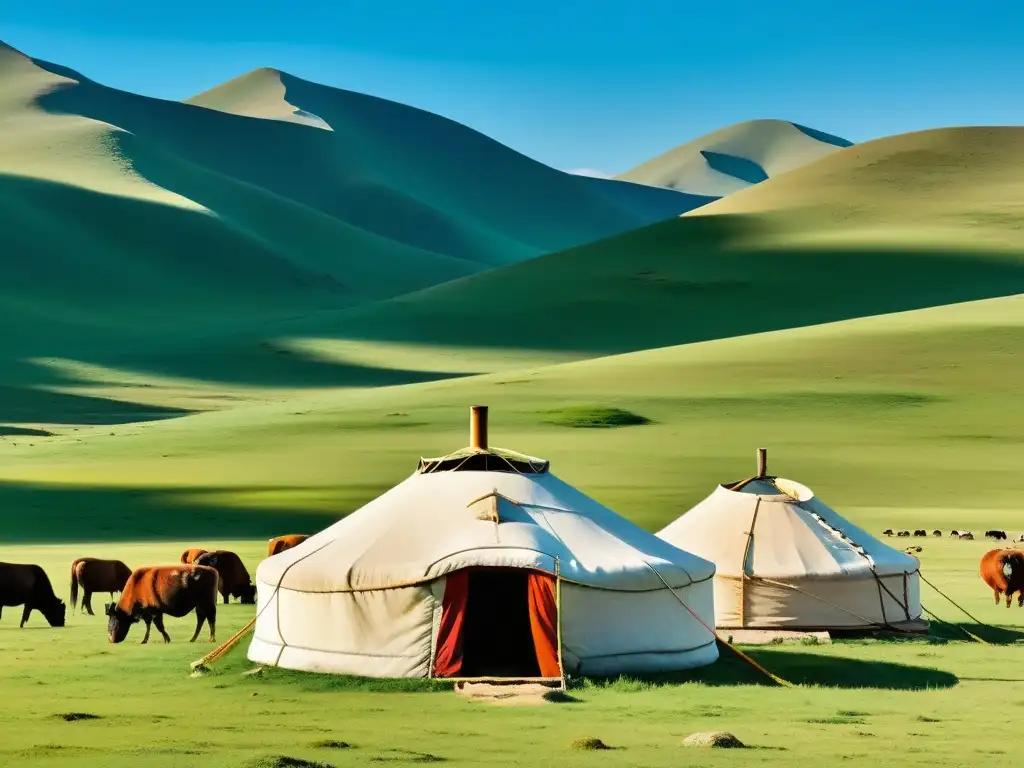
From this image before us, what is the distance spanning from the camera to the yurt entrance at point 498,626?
17031 mm

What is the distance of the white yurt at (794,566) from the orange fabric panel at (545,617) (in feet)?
14.6

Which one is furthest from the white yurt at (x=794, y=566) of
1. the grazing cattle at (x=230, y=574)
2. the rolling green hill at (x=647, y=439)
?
the rolling green hill at (x=647, y=439)

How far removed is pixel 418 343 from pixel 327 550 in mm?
82894

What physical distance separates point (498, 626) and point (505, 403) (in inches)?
1715

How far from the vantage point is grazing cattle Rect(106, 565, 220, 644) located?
19.4m

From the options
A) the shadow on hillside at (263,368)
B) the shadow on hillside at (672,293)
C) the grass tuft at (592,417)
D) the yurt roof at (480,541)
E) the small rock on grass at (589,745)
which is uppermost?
the shadow on hillside at (672,293)

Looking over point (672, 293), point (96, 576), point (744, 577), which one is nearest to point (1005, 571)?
point (744, 577)

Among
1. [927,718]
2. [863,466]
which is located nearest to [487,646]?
[927,718]

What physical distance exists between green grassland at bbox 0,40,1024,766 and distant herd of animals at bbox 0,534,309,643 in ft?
1.31

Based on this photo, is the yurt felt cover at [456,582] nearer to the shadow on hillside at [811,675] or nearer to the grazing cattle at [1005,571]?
the shadow on hillside at [811,675]

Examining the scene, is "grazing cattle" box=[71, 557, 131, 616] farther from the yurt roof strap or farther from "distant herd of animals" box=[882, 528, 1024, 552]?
"distant herd of animals" box=[882, 528, 1024, 552]

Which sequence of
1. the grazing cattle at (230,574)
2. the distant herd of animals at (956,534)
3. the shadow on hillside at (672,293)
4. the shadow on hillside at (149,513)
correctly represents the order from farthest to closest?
the shadow on hillside at (672,293), the shadow on hillside at (149,513), the distant herd of animals at (956,534), the grazing cattle at (230,574)

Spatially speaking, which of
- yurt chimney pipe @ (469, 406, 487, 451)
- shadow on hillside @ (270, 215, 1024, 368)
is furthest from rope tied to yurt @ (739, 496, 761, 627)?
shadow on hillside @ (270, 215, 1024, 368)

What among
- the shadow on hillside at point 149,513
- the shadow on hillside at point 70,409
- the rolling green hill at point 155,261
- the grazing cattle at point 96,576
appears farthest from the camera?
the rolling green hill at point 155,261
